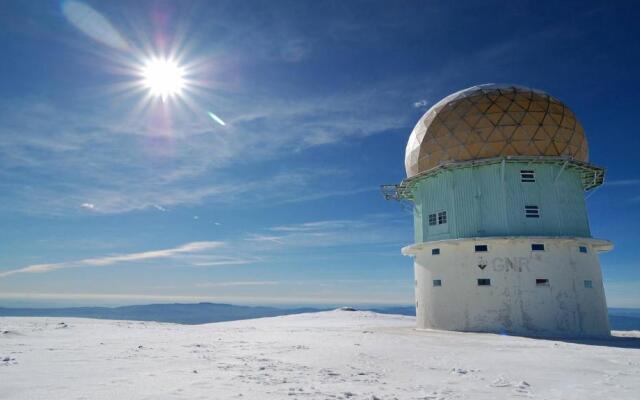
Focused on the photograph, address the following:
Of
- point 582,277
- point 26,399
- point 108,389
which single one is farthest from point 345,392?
point 582,277

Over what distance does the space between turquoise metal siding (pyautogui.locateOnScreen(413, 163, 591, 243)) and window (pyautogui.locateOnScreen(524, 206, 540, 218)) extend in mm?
155

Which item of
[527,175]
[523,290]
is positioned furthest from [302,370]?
[527,175]

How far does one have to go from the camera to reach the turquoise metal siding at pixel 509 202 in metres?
19.8

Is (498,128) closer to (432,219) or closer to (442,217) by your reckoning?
(442,217)

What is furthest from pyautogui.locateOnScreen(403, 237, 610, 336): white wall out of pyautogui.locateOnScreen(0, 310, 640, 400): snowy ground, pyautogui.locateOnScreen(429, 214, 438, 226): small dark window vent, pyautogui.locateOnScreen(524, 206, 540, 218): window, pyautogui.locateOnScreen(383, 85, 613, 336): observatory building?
pyautogui.locateOnScreen(0, 310, 640, 400): snowy ground

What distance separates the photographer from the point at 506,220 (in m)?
19.8

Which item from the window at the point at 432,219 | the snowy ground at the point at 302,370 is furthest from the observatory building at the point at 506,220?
the snowy ground at the point at 302,370

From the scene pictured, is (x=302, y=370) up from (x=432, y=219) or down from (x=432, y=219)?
down

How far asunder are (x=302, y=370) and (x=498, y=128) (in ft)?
56.6

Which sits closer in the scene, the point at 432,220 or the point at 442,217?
the point at 442,217

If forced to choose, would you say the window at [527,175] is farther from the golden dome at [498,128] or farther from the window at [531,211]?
the window at [531,211]

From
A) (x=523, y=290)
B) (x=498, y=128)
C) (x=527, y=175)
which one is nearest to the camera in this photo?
(x=523, y=290)

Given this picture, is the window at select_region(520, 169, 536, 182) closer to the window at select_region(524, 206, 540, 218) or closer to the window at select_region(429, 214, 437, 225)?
the window at select_region(524, 206, 540, 218)

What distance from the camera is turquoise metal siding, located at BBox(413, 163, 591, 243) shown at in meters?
19.8
